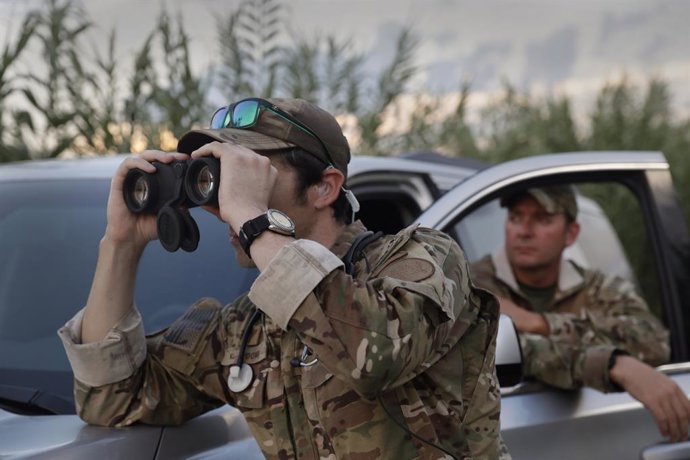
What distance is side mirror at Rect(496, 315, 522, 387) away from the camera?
274 centimetres

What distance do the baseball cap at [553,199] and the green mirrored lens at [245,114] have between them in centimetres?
167

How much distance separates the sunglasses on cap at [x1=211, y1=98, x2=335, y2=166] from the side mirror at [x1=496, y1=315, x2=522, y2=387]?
0.64 m

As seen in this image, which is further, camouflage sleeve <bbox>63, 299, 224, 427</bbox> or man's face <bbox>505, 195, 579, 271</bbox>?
man's face <bbox>505, 195, 579, 271</bbox>

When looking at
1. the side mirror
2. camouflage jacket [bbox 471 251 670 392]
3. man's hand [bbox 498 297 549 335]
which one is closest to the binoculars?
the side mirror

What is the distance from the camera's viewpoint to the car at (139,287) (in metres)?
2.35

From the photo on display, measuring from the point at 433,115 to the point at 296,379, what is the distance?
4.84 metres

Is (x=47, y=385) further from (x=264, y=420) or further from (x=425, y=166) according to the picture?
(x=425, y=166)

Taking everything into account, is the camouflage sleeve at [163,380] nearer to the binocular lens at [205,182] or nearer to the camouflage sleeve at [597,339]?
the binocular lens at [205,182]

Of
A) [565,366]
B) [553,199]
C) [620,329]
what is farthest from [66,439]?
[553,199]

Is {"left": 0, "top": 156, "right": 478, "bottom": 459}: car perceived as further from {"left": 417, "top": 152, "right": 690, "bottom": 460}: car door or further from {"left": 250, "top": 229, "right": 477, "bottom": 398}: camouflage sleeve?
{"left": 250, "top": 229, "right": 477, "bottom": 398}: camouflage sleeve

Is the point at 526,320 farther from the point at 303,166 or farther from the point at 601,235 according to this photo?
the point at 601,235

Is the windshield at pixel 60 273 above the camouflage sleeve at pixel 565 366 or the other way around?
above

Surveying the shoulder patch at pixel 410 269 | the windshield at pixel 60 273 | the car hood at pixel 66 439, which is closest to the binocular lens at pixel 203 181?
the shoulder patch at pixel 410 269

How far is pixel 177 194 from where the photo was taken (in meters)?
2.25
